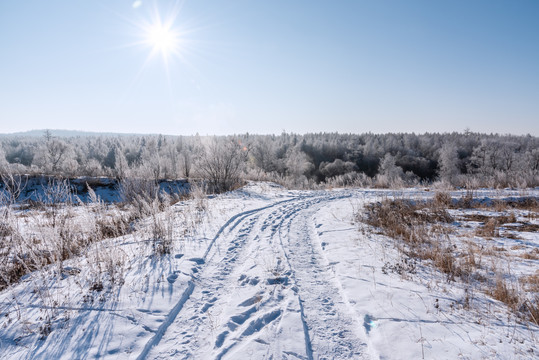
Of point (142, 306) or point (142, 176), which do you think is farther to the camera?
point (142, 176)

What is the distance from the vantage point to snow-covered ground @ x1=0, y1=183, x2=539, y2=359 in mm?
2604

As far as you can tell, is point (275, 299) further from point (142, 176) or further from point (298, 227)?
point (142, 176)

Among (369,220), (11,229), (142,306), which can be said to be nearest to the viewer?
(142,306)

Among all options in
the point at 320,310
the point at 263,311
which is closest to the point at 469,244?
the point at 320,310

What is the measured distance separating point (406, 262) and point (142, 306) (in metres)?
4.68

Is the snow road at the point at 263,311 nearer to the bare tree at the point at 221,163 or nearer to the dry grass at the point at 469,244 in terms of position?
the dry grass at the point at 469,244

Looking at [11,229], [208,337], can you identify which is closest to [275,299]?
[208,337]

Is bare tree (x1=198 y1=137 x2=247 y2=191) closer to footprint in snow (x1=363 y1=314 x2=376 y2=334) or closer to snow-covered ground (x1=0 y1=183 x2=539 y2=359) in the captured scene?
snow-covered ground (x1=0 y1=183 x2=539 y2=359)

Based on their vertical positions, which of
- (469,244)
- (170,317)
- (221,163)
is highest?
(221,163)

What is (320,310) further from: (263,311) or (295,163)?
(295,163)

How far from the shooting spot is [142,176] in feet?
36.6

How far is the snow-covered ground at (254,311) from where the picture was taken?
260 centimetres

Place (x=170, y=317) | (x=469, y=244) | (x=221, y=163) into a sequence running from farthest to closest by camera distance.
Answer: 1. (x=221, y=163)
2. (x=469, y=244)
3. (x=170, y=317)

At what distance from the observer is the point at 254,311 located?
3.38m
